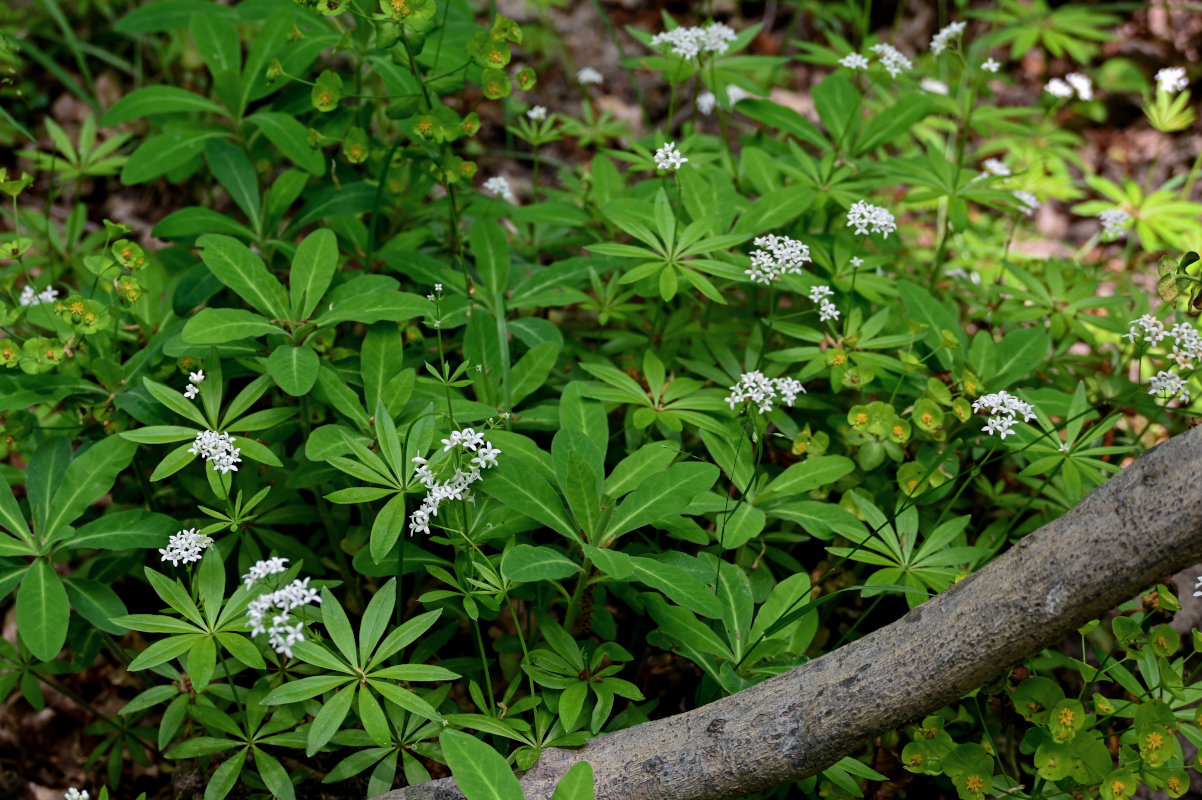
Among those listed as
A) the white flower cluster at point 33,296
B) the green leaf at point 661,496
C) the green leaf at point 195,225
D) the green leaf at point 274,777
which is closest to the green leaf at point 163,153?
the green leaf at point 195,225

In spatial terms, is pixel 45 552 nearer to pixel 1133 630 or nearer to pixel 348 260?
pixel 348 260

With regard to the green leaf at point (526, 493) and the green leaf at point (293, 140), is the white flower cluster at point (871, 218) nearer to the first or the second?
the green leaf at point (526, 493)

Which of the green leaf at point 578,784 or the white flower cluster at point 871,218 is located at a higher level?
the white flower cluster at point 871,218

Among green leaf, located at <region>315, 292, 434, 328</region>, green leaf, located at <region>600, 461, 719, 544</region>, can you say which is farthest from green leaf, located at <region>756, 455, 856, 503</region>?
green leaf, located at <region>315, 292, 434, 328</region>

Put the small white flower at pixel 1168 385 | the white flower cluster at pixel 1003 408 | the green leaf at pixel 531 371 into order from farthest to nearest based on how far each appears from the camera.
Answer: the green leaf at pixel 531 371
the small white flower at pixel 1168 385
the white flower cluster at pixel 1003 408

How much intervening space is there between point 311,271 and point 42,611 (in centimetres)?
108

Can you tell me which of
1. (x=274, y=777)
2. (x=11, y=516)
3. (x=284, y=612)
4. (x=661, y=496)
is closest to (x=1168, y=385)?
(x=661, y=496)

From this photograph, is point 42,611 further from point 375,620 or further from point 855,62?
point 855,62

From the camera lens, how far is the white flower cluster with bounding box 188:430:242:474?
1.97 meters

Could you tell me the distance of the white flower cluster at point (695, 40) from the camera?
2790 millimetres

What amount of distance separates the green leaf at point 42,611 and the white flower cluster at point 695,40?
2.38 metres

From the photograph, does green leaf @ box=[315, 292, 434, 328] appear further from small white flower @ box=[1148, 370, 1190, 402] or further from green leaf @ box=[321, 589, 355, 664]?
small white flower @ box=[1148, 370, 1190, 402]

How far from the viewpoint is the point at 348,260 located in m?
2.97

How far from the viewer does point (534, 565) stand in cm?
185
